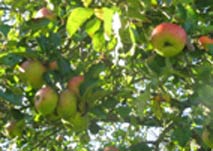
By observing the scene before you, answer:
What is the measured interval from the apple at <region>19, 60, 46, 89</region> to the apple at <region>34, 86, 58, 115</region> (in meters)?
0.05

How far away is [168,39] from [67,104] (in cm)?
45

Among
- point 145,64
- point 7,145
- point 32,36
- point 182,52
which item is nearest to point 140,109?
point 145,64

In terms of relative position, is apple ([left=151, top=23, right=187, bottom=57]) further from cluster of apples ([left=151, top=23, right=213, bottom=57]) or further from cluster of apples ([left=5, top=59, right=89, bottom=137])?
cluster of apples ([left=5, top=59, right=89, bottom=137])

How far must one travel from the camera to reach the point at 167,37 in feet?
6.12

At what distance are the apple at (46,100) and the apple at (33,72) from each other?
0.17 ft

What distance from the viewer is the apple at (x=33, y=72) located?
1.97m

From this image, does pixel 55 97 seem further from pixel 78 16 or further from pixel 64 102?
pixel 78 16

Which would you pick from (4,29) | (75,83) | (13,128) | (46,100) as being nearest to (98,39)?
(75,83)

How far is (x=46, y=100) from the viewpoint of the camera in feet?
6.26

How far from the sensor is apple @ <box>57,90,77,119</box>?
1901 millimetres

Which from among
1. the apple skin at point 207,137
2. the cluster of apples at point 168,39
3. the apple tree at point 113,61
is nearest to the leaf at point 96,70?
Result: the apple tree at point 113,61

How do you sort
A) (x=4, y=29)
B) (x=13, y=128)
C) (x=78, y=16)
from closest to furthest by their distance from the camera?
1. (x=78, y=16)
2. (x=4, y=29)
3. (x=13, y=128)

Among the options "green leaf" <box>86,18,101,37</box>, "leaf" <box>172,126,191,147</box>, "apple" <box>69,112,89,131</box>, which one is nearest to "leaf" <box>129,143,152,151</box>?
"leaf" <box>172,126,191,147</box>

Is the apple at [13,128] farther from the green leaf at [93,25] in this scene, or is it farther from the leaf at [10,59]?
the green leaf at [93,25]
